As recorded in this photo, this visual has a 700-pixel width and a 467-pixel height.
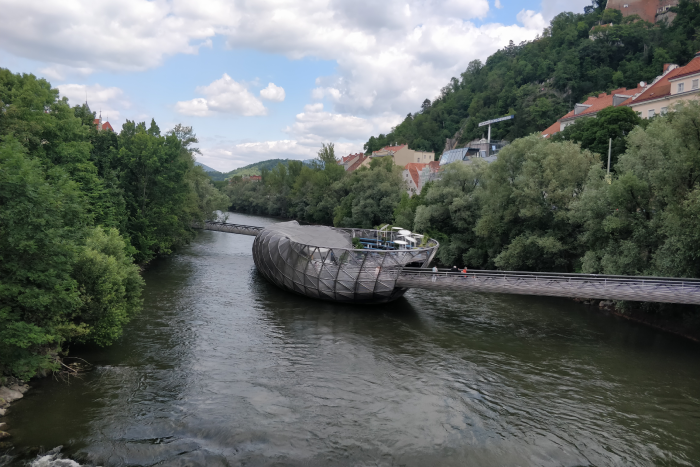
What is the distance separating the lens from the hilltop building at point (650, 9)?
103125 mm

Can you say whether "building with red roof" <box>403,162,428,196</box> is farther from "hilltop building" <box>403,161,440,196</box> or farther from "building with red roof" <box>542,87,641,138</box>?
"building with red roof" <box>542,87,641,138</box>

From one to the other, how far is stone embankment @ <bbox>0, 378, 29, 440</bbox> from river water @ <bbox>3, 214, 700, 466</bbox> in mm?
295

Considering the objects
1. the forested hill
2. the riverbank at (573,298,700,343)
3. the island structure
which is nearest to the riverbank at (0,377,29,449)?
the island structure

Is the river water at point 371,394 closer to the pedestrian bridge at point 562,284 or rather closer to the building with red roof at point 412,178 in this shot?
the pedestrian bridge at point 562,284

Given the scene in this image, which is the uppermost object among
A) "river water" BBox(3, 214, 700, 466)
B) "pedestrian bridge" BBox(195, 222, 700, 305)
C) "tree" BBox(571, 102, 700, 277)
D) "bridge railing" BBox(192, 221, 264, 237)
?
"tree" BBox(571, 102, 700, 277)

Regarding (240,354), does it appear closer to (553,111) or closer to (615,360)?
(615,360)

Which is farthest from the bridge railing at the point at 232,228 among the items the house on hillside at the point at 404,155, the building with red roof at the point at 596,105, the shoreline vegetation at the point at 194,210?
the house on hillside at the point at 404,155

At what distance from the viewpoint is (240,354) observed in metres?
20.6

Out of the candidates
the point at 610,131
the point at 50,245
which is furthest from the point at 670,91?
the point at 50,245

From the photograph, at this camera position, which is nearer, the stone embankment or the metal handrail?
the stone embankment

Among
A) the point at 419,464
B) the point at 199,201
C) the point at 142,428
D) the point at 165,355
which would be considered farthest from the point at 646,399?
the point at 199,201

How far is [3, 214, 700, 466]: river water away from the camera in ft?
43.9

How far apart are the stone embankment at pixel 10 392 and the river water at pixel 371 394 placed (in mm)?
295

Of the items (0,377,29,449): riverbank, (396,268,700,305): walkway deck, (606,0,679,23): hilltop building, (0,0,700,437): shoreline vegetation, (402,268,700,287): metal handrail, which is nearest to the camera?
(0,377,29,449): riverbank
